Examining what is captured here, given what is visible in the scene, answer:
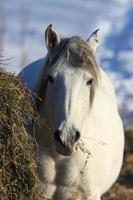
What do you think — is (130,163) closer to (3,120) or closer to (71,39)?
(71,39)

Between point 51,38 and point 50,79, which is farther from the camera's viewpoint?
point 51,38

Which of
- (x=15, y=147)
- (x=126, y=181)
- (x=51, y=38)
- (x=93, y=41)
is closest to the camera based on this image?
(x=15, y=147)

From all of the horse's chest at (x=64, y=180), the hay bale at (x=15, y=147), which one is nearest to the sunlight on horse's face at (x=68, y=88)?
the hay bale at (x=15, y=147)

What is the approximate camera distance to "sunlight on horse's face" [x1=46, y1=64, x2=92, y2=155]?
495 centimetres

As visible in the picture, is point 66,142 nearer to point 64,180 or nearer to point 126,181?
point 64,180

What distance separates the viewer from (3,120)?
4.53 meters

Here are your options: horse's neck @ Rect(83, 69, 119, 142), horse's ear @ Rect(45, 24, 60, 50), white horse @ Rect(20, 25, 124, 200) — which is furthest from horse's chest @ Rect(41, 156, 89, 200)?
horse's ear @ Rect(45, 24, 60, 50)

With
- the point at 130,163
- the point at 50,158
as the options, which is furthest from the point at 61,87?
the point at 130,163

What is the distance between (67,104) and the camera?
5121 mm

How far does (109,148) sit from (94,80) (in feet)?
4.09

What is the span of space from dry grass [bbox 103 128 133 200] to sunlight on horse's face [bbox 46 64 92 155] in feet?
16.4

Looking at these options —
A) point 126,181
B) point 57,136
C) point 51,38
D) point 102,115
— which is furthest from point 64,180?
point 126,181

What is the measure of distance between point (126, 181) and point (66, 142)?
802cm

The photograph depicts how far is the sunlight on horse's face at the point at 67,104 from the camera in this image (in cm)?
495
